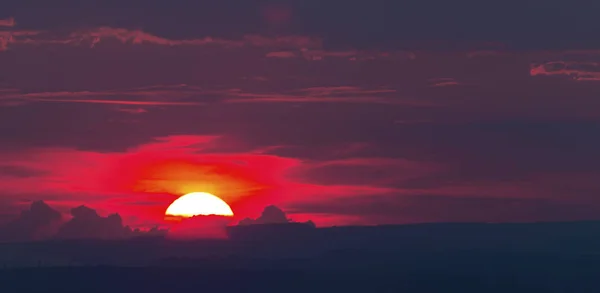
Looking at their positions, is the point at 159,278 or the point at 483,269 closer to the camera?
→ the point at 159,278

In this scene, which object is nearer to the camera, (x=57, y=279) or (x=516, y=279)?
(x=57, y=279)

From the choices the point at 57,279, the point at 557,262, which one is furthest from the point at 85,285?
→ the point at 557,262

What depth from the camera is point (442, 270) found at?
190375mm

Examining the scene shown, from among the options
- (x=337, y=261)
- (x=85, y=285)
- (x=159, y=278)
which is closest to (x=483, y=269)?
(x=337, y=261)

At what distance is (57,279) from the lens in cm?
16962

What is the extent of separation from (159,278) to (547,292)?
57.8 metres

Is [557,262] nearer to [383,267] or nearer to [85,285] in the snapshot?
[383,267]

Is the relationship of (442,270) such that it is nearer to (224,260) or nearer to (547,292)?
(547,292)

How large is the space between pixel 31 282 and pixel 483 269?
7273 centimetres

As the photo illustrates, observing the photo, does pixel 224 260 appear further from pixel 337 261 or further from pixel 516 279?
pixel 516 279

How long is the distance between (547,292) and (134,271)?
62.2m

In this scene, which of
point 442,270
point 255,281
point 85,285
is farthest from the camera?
point 442,270

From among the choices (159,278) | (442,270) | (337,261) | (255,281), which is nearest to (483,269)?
(442,270)

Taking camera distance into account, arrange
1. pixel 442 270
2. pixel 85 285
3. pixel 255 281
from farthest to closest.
A: 1. pixel 442 270
2. pixel 255 281
3. pixel 85 285
